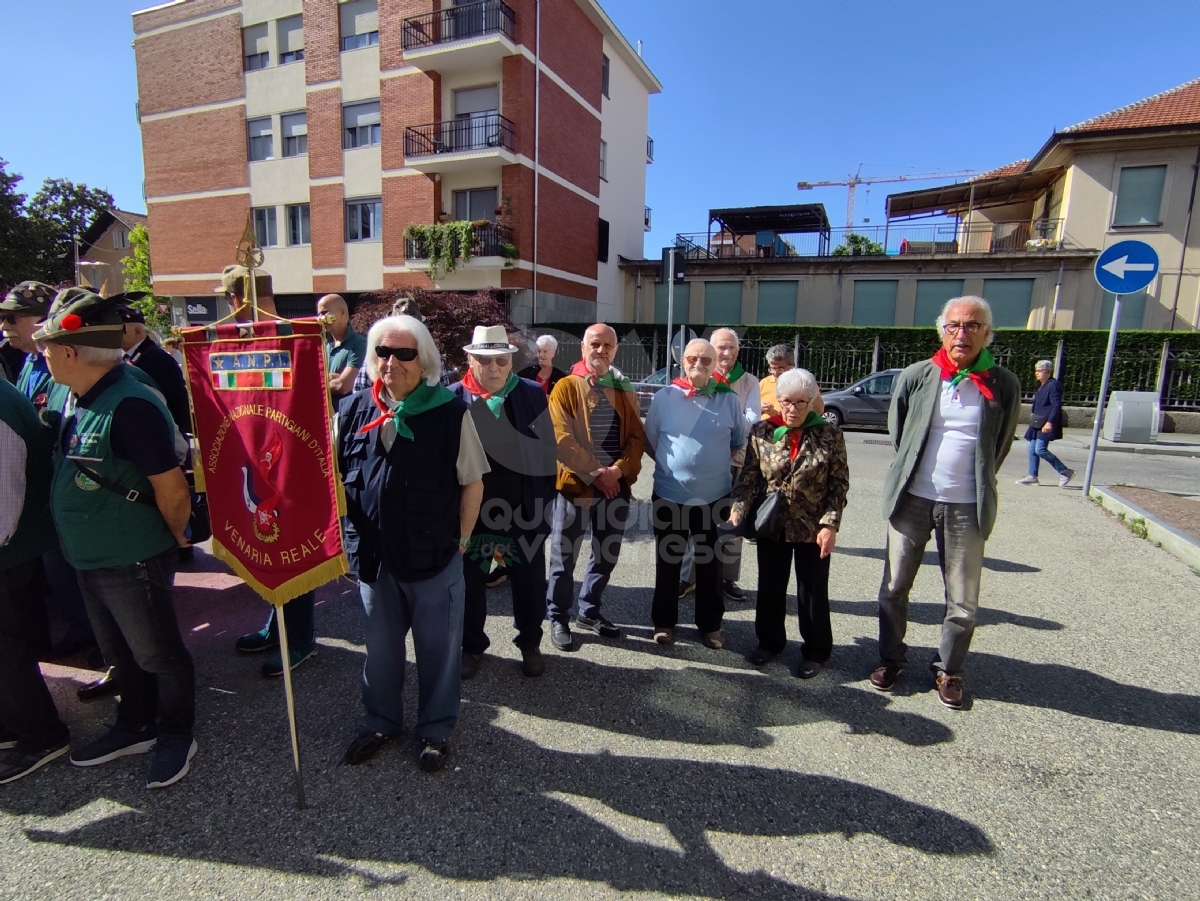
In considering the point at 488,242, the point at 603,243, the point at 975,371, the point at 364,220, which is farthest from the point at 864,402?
the point at 364,220

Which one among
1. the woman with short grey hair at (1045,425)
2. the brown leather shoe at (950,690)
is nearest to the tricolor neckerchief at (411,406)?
the brown leather shoe at (950,690)

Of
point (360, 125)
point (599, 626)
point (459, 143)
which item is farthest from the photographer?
point (360, 125)

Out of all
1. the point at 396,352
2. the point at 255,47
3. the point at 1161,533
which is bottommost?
the point at 1161,533

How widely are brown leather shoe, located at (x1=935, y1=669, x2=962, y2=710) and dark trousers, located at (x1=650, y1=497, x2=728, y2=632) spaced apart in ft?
4.12

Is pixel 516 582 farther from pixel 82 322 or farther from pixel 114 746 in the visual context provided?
pixel 82 322

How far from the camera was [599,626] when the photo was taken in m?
4.08

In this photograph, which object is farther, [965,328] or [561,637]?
[561,637]

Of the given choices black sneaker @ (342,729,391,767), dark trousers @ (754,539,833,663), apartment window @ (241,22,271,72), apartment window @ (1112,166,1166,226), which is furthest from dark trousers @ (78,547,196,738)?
apartment window @ (1112,166,1166,226)

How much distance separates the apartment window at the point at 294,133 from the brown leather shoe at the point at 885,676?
84.9 feet

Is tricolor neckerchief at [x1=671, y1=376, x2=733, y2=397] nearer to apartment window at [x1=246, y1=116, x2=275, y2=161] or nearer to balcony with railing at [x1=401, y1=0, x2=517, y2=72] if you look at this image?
balcony with railing at [x1=401, y1=0, x2=517, y2=72]

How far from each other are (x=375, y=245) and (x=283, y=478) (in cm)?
2190

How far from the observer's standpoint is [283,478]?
2.43 m

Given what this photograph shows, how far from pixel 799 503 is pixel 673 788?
163 centimetres

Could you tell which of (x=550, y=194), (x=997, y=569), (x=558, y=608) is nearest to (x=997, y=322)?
(x=550, y=194)
